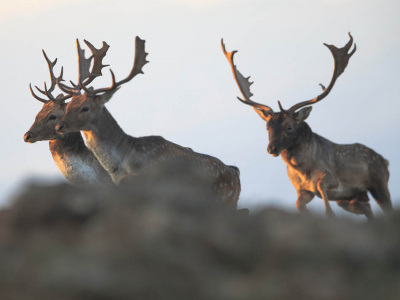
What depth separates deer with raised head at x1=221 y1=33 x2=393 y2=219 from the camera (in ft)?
35.2

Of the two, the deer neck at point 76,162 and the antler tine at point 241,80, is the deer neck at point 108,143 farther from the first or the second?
the antler tine at point 241,80

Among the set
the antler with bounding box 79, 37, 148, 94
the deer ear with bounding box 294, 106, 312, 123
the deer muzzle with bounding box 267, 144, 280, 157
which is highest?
the antler with bounding box 79, 37, 148, 94

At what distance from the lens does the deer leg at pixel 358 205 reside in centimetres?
1133

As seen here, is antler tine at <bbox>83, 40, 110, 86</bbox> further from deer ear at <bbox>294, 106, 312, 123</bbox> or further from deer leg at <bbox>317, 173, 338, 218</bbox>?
deer leg at <bbox>317, 173, 338, 218</bbox>

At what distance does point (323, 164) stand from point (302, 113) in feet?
2.48

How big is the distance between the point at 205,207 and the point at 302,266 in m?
A: 0.78

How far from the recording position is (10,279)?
4.14 m

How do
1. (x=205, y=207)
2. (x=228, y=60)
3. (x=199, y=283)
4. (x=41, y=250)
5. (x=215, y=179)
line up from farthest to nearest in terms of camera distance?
(x=228, y=60), (x=215, y=179), (x=205, y=207), (x=41, y=250), (x=199, y=283)

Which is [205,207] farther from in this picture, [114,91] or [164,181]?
[114,91]

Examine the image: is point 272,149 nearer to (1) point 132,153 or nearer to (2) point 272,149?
(2) point 272,149

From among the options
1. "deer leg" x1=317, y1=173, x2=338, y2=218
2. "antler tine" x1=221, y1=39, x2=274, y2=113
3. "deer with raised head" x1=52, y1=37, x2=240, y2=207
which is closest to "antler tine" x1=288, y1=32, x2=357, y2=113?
"antler tine" x1=221, y1=39, x2=274, y2=113

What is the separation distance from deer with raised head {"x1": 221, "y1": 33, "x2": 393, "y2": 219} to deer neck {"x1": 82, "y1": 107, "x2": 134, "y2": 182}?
1.99 metres

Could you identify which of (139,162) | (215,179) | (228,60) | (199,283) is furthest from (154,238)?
(228,60)

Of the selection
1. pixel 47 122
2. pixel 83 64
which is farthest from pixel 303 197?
pixel 83 64
